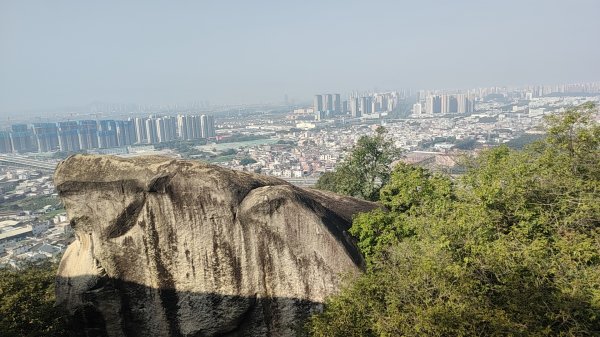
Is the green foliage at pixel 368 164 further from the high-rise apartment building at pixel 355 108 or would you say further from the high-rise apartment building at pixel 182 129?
the high-rise apartment building at pixel 355 108

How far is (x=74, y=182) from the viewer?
8711 millimetres

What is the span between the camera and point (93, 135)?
82812 mm

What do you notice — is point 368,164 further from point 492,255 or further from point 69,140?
point 69,140

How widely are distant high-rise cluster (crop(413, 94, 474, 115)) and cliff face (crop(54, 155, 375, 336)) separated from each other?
131m

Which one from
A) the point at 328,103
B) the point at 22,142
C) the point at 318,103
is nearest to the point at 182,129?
the point at 22,142

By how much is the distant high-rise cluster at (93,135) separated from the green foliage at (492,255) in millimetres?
85261

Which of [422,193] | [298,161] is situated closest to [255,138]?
[298,161]

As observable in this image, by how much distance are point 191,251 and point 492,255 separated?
5518mm

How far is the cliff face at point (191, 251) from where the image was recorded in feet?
26.3

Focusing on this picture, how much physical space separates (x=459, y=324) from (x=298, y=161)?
63.3m

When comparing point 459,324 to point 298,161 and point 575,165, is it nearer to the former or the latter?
point 575,165

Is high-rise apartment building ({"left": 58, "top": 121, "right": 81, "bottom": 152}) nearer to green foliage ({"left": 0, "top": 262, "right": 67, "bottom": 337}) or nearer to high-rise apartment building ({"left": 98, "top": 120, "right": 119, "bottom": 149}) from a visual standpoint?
high-rise apartment building ({"left": 98, "top": 120, "right": 119, "bottom": 149})

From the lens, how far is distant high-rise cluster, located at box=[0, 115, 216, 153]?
8225 centimetres

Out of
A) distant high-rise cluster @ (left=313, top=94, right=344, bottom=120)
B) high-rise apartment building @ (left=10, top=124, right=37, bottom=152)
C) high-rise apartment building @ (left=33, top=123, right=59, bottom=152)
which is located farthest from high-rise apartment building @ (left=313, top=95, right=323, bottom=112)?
high-rise apartment building @ (left=10, top=124, right=37, bottom=152)
